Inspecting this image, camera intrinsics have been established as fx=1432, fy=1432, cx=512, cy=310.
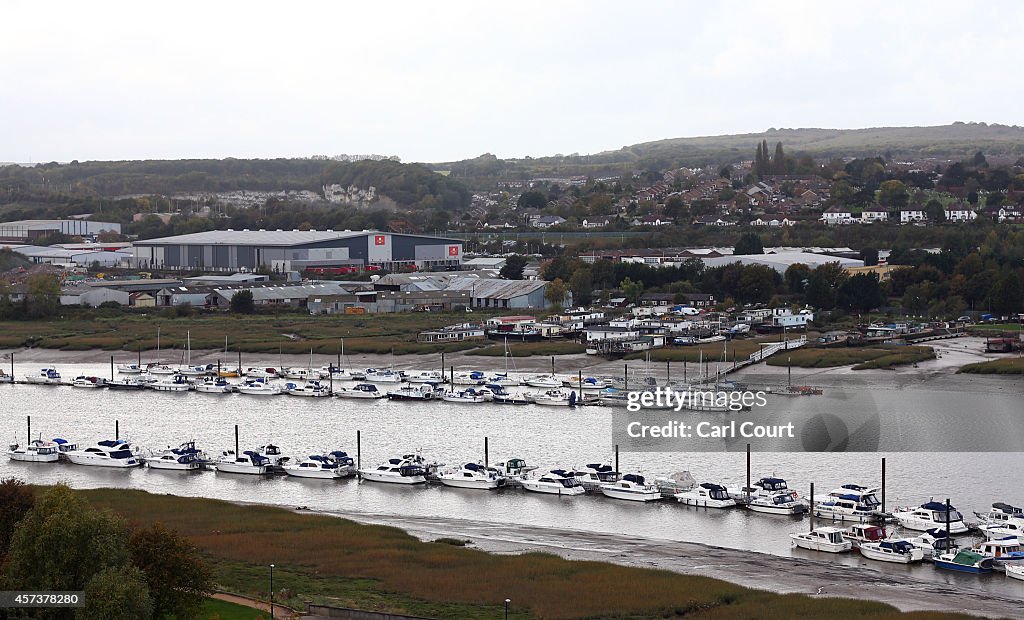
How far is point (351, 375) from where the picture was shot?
3112cm

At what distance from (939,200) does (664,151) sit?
314 ft

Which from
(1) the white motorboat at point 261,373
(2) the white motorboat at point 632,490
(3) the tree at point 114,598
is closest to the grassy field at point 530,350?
(1) the white motorboat at point 261,373

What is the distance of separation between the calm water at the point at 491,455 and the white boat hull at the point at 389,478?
0.16 meters

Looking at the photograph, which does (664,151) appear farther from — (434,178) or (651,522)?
(651,522)

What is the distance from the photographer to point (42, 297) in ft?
145

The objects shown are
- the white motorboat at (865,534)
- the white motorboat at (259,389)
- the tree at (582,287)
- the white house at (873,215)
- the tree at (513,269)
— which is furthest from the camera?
the white house at (873,215)

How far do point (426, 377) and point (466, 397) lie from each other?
271 cm

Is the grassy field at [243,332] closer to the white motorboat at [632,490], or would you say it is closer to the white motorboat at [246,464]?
the white motorboat at [246,464]

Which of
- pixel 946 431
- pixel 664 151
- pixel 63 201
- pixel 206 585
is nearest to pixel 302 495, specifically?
pixel 206 585

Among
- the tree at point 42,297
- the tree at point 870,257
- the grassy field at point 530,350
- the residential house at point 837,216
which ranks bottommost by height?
the grassy field at point 530,350

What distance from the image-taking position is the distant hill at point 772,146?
13750cm

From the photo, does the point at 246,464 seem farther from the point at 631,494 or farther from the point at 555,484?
the point at 631,494

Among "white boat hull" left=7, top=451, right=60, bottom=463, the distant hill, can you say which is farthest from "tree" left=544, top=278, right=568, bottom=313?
the distant hill

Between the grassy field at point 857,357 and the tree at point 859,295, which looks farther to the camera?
the tree at point 859,295
